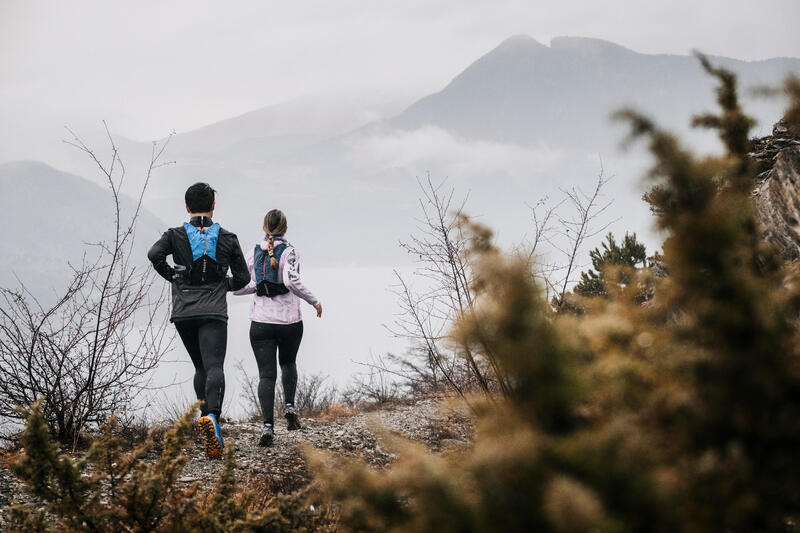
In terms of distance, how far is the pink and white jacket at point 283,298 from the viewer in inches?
175

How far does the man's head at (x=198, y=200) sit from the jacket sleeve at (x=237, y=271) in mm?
334

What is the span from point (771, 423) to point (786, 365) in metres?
0.11

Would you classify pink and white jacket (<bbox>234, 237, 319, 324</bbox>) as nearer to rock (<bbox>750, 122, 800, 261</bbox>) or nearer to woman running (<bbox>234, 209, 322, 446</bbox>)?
woman running (<bbox>234, 209, 322, 446</bbox>)

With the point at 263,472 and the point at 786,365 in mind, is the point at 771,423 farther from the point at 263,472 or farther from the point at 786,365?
the point at 263,472

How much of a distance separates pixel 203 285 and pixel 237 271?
13.3 inches

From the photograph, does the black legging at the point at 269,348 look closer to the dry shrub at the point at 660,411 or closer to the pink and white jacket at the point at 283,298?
the pink and white jacket at the point at 283,298

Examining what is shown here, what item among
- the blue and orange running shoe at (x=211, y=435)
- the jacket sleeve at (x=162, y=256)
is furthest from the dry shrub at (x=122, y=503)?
the jacket sleeve at (x=162, y=256)

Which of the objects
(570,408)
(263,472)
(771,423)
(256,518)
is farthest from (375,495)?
(263,472)

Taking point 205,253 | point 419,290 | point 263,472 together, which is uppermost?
point 205,253

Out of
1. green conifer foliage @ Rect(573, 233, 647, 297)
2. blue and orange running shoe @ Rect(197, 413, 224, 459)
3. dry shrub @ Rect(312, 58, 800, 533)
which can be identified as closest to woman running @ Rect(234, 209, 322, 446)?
blue and orange running shoe @ Rect(197, 413, 224, 459)

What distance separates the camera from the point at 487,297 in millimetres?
979

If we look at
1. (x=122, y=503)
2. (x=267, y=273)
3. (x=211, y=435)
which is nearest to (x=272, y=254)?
(x=267, y=273)

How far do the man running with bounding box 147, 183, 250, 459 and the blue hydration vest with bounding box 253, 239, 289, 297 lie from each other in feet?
1.45

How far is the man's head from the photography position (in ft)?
13.0
